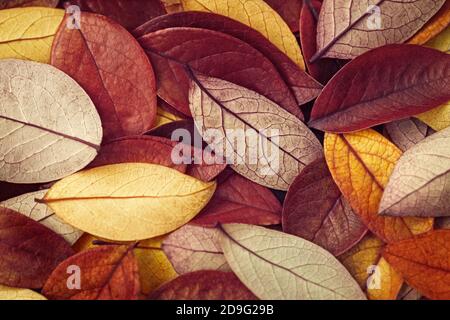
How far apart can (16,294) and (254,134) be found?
0.20 metres

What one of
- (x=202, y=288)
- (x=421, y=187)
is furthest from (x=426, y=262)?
(x=202, y=288)

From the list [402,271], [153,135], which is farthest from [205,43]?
[402,271]

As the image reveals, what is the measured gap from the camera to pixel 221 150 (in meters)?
0.37

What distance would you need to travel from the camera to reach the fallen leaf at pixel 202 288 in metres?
0.36

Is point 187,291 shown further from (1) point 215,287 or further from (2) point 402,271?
(2) point 402,271

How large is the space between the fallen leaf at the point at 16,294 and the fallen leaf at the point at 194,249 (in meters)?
0.10

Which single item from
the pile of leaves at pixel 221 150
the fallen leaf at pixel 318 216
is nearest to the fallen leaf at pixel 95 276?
the pile of leaves at pixel 221 150

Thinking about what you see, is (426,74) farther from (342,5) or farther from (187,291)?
(187,291)

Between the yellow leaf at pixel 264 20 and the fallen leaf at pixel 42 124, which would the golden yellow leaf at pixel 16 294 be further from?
the yellow leaf at pixel 264 20

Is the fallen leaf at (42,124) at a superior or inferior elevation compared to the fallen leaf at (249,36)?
inferior

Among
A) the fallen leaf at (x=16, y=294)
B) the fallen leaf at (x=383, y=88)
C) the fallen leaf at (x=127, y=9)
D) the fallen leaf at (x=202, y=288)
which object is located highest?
the fallen leaf at (x=127, y=9)

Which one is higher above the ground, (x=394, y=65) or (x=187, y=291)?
(x=394, y=65)

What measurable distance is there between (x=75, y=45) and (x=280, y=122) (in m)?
0.16

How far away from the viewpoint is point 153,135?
0.38 meters
